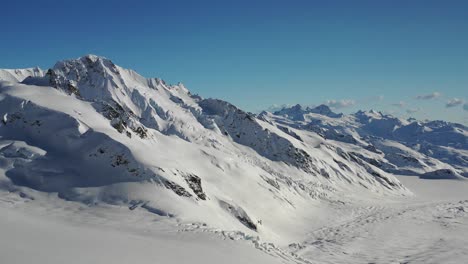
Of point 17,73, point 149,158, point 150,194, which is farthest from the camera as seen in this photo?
point 17,73

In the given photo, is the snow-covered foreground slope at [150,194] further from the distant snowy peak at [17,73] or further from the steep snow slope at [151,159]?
the distant snowy peak at [17,73]

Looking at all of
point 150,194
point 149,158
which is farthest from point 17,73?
point 150,194

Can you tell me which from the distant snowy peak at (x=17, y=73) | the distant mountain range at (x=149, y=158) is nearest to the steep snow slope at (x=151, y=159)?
the distant mountain range at (x=149, y=158)

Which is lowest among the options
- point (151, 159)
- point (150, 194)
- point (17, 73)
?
point (150, 194)

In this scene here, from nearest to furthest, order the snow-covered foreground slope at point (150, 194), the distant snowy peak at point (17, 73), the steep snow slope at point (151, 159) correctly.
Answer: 1. the snow-covered foreground slope at point (150, 194)
2. the steep snow slope at point (151, 159)
3. the distant snowy peak at point (17, 73)

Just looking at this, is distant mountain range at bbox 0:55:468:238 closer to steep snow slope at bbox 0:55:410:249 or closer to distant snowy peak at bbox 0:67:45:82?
steep snow slope at bbox 0:55:410:249

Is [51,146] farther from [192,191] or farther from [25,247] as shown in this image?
[25,247]

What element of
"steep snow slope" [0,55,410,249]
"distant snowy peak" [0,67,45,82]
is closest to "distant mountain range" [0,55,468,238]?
"steep snow slope" [0,55,410,249]

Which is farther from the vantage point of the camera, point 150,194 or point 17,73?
point 17,73

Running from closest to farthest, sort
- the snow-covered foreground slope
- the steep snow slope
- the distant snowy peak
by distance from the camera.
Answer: the snow-covered foreground slope < the steep snow slope < the distant snowy peak

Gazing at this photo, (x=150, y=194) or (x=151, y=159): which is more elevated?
(x=151, y=159)

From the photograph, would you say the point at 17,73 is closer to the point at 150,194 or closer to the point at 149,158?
the point at 149,158
